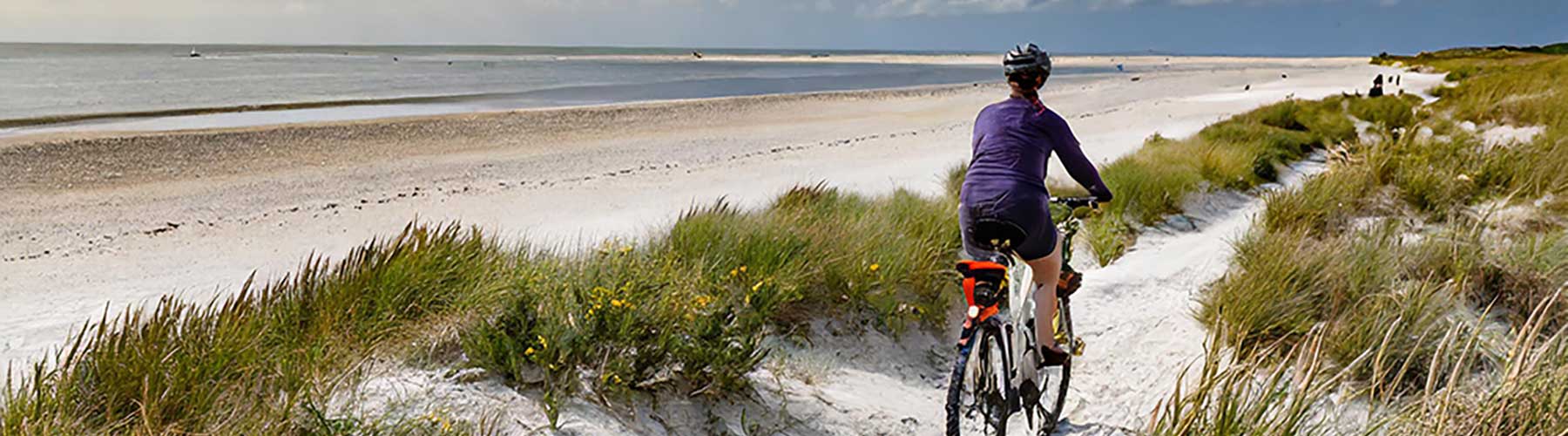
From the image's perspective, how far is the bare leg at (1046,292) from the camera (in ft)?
11.8

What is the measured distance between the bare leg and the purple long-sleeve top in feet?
0.88

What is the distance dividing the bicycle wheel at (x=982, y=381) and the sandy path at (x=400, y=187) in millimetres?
3631

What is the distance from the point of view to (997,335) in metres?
3.29

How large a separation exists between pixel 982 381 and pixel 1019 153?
0.83 m

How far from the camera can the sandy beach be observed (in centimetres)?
687

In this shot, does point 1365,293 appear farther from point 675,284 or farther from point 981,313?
point 675,284

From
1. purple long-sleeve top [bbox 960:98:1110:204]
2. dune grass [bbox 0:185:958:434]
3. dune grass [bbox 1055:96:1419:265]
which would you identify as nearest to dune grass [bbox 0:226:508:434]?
dune grass [bbox 0:185:958:434]

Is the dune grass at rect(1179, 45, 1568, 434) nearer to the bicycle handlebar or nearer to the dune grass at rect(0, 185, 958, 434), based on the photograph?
the bicycle handlebar

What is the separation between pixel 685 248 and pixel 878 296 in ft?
3.62

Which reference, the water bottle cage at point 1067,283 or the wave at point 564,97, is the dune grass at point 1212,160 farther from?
the wave at point 564,97

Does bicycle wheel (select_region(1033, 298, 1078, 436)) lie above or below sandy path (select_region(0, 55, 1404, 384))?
above

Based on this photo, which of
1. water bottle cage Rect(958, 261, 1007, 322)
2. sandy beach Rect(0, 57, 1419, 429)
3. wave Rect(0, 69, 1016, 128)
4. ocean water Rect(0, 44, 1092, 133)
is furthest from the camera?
wave Rect(0, 69, 1016, 128)

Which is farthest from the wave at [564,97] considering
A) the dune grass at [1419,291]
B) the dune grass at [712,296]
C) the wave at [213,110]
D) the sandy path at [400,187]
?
the dune grass at [1419,291]

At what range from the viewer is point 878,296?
17.4ft
